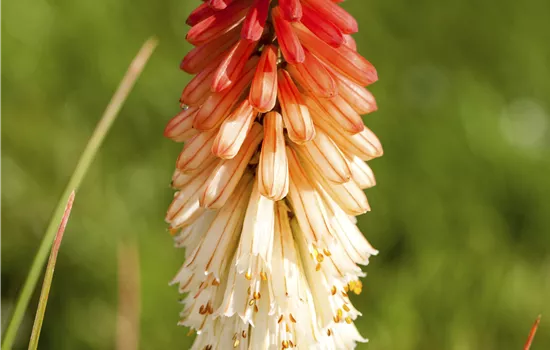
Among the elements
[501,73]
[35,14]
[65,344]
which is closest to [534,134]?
[501,73]

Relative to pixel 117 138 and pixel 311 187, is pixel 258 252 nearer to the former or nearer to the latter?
pixel 311 187

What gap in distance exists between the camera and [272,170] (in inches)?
99.0

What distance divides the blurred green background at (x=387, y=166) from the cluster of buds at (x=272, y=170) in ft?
4.83

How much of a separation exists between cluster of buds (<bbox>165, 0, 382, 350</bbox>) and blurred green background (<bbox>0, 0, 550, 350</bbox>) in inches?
58.0

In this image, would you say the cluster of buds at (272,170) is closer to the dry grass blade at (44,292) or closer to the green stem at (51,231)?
the green stem at (51,231)

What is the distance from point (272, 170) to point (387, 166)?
3142 millimetres

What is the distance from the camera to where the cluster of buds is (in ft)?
8.38

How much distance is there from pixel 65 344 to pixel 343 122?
7.91 ft

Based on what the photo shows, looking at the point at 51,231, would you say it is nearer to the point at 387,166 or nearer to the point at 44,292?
the point at 44,292

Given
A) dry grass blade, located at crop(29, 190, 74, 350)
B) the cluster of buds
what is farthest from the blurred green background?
dry grass blade, located at crop(29, 190, 74, 350)

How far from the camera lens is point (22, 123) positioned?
5918mm

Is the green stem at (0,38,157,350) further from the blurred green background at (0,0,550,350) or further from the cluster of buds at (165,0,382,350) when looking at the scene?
the blurred green background at (0,0,550,350)

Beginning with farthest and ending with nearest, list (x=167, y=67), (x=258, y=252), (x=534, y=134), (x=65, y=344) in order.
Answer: (x=167, y=67)
(x=534, y=134)
(x=65, y=344)
(x=258, y=252)

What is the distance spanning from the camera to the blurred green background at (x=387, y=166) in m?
4.44
